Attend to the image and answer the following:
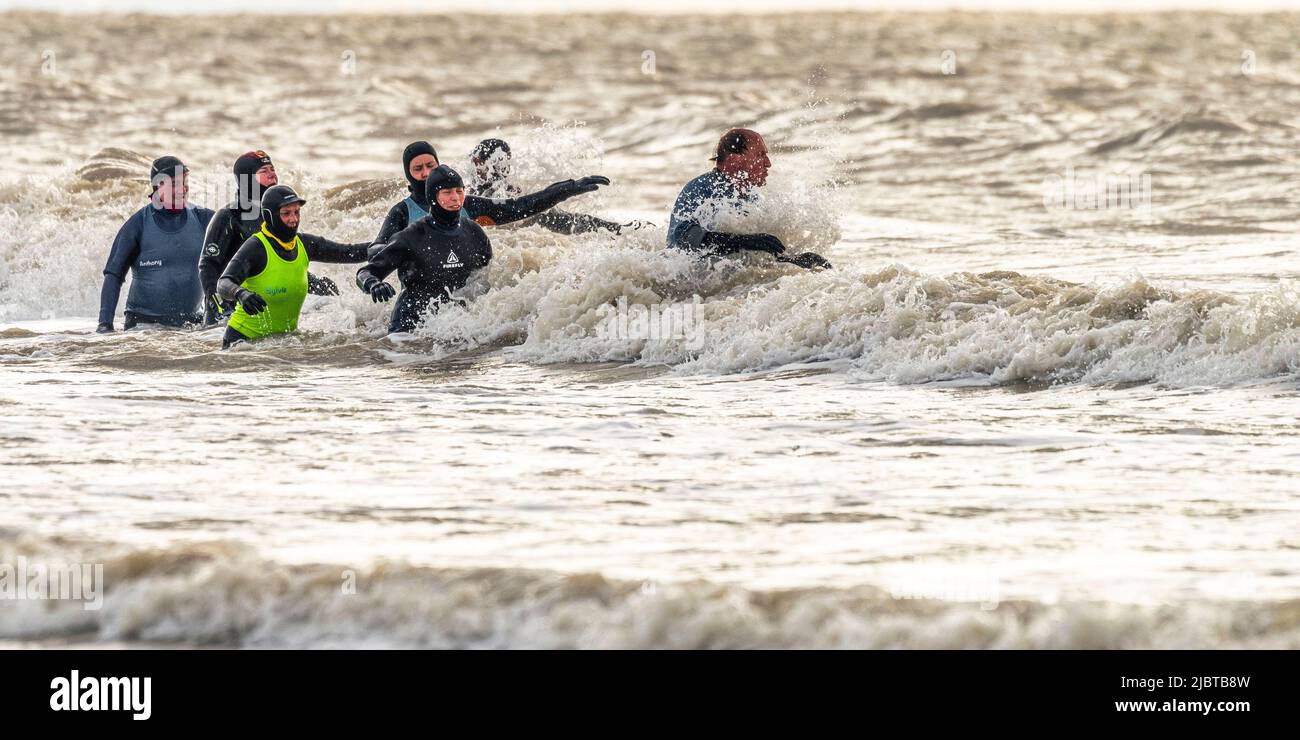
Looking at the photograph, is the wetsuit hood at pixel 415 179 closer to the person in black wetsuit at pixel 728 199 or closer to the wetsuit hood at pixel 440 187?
the wetsuit hood at pixel 440 187

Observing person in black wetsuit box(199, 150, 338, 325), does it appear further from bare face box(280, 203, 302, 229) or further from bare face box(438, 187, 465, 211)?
bare face box(438, 187, 465, 211)

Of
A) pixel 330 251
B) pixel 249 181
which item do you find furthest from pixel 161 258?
pixel 330 251

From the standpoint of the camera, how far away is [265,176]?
12188mm

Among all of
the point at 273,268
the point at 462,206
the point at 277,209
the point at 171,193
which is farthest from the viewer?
the point at 171,193

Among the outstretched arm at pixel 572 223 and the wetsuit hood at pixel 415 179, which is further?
the outstretched arm at pixel 572 223

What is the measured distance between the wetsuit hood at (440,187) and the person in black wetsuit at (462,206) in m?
0.28

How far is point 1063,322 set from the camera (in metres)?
10.7

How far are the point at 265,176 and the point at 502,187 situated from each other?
2.48 m

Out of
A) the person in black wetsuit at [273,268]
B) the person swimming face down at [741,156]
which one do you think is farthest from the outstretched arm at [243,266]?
the person swimming face down at [741,156]

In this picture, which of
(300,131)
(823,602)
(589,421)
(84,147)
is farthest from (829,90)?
(823,602)

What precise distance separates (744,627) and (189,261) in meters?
8.68

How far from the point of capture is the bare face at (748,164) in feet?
39.4

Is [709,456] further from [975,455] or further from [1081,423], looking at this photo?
[1081,423]

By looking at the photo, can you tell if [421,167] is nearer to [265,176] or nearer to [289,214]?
[265,176]
